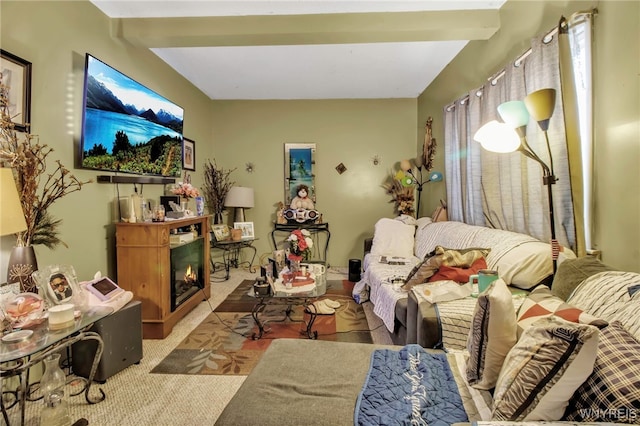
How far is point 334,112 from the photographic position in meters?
4.95

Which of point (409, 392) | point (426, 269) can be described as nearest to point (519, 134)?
point (426, 269)

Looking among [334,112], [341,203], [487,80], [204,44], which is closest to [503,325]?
[487,80]

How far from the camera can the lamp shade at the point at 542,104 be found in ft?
5.54

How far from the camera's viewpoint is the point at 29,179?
174cm

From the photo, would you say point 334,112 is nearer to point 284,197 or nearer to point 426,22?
point 284,197

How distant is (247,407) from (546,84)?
2.37 metres

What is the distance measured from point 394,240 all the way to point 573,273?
229cm

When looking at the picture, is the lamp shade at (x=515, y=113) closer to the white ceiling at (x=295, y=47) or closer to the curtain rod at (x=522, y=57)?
the curtain rod at (x=522, y=57)

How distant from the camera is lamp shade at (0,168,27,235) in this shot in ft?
4.71

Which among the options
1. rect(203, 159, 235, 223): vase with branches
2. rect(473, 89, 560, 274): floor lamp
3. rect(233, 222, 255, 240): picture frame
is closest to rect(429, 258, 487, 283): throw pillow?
rect(473, 89, 560, 274): floor lamp

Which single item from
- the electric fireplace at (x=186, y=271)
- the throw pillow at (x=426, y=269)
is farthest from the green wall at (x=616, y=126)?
the electric fireplace at (x=186, y=271)

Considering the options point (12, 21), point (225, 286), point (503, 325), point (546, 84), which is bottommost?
point (225, 286)

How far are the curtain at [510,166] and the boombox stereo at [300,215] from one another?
6.35 ft

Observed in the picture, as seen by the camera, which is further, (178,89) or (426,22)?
(178,89)
